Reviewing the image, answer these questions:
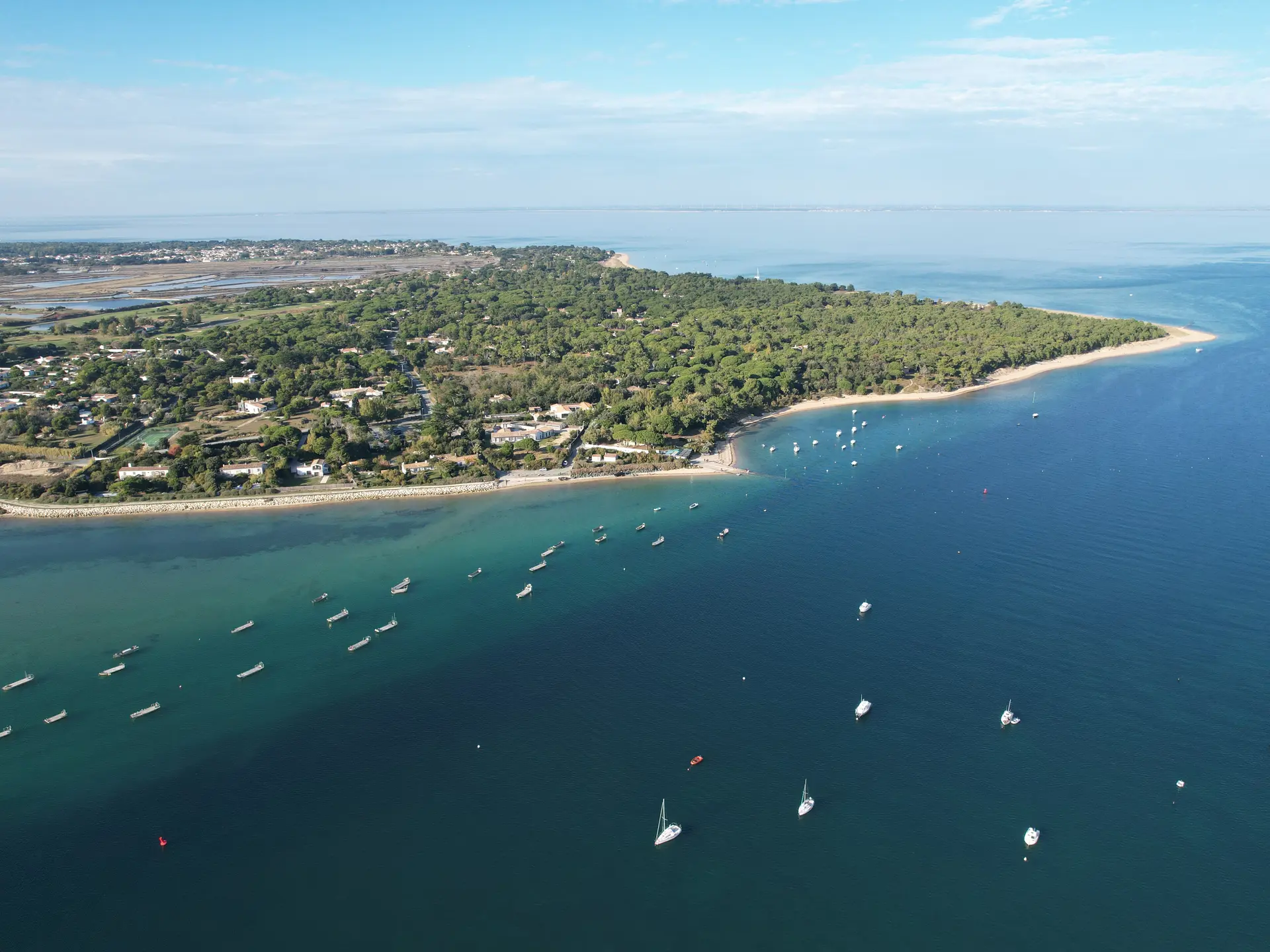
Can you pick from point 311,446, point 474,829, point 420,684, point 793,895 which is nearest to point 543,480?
point 311,446

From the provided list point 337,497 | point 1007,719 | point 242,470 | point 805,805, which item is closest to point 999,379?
point 1007,719

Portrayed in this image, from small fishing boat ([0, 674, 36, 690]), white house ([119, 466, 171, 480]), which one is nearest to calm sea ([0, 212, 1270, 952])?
small fishing boat ([0, 674, 36, 690])

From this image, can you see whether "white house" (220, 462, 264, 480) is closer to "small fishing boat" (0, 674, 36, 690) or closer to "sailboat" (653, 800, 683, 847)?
"small fishing boat" (0, 674, 36, 690)

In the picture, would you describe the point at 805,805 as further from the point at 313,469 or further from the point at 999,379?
the point at 999,379

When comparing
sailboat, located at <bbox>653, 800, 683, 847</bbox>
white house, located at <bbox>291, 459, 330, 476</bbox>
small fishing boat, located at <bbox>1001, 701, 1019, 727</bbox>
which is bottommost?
sailboat, located at <bbox>653, 800, 683, 847</bbox>

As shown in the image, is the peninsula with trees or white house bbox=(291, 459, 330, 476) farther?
the peninsula with trees

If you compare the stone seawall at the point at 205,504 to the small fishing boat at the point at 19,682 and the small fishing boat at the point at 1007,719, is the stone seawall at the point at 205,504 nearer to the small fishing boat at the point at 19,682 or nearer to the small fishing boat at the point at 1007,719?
the small fishing boat at the point at 19,682
